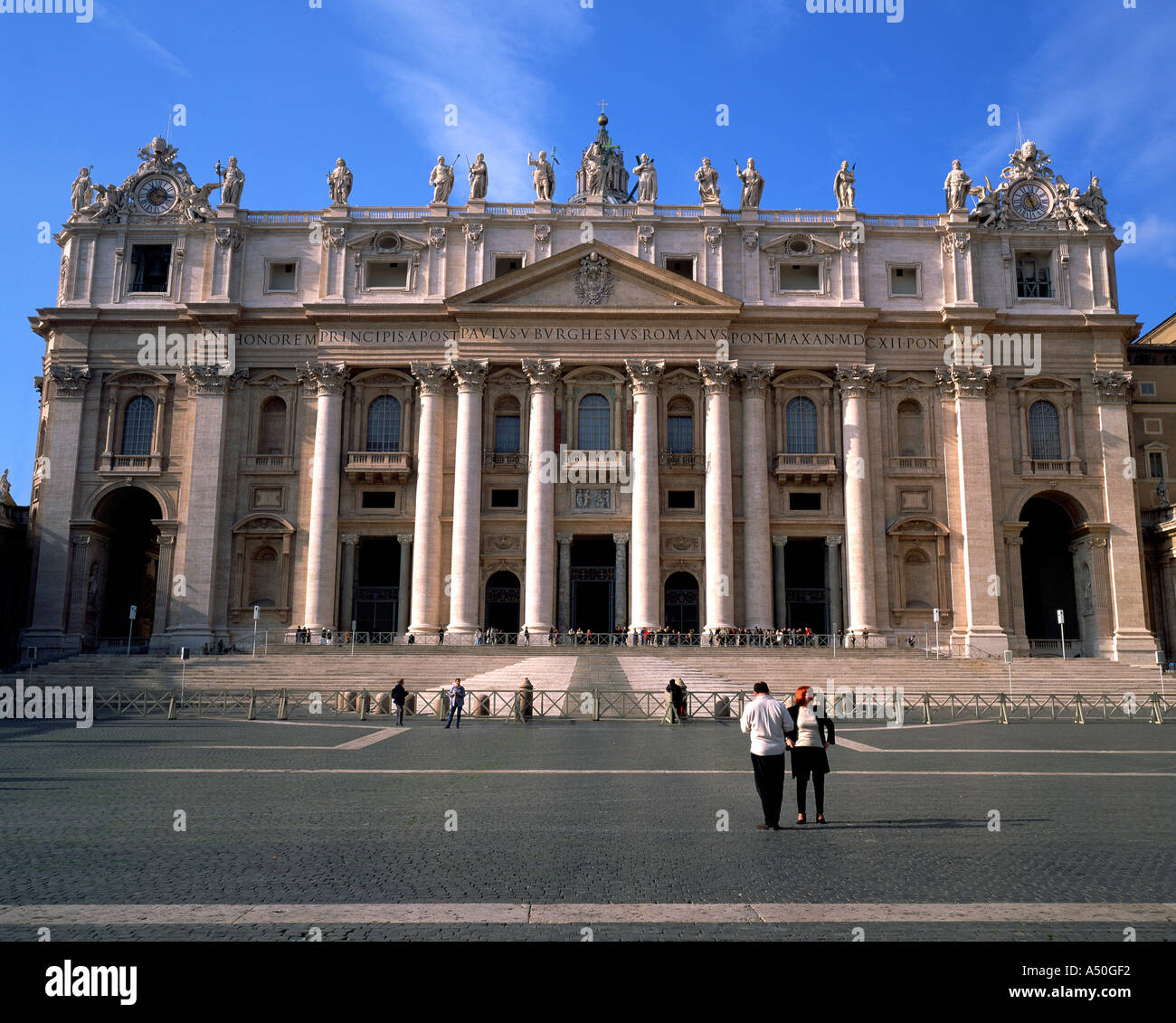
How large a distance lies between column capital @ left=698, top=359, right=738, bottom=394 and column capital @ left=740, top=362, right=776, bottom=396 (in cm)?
79

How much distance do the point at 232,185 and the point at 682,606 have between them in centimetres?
3021

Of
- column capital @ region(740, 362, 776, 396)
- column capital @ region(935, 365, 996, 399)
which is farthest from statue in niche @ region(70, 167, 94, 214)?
column capital @ region(935, 365, 996, 399)

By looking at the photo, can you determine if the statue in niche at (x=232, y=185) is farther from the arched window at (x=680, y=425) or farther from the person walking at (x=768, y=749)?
the person walking at (x=768, y=749)

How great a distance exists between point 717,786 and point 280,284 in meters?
42.2

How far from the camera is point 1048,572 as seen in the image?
50.4 metres

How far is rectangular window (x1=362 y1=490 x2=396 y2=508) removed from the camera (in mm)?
47625

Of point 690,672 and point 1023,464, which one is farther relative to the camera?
point 1023,464

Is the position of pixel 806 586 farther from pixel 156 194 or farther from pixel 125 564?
pixel 156 194

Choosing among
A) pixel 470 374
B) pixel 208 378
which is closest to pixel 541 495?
pixel 470 374

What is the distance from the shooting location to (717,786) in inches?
542

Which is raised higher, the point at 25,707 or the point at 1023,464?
the point at 1023,464

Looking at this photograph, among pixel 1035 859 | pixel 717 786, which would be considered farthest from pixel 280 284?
pixel 1035 859

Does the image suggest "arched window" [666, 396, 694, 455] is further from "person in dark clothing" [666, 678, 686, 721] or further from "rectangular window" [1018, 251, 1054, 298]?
"person in dark clothing" [666, 678, 686, 721]
